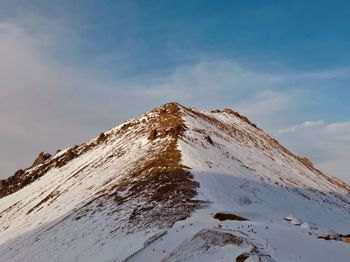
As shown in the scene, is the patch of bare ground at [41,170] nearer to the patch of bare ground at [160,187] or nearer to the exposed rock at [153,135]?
the exposed rock at [153,135]

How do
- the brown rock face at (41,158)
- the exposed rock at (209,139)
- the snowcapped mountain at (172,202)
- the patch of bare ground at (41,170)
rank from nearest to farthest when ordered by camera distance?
1. the snowcapped mountain at (172,202)
2. the exposed rock at (209,139)
3. the patch of bare ground at (41,170)
4. the brown rock face at (41,158)

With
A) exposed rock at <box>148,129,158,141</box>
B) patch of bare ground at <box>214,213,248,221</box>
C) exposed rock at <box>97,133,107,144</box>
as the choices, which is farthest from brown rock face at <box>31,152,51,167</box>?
patch of bare ground at <box>214,213,248,221</box>

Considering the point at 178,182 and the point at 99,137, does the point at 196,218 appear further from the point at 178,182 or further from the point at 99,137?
the point at 99,137

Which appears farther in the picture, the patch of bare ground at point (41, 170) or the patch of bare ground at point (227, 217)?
the patch of bare ground at point (41, 170)

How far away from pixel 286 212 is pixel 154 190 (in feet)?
38.3

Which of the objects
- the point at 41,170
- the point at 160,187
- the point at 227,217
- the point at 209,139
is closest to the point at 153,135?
the point at 209,139

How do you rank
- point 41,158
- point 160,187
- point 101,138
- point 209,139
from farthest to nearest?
1. point 41,158
2. point 101,138
3. point 209,139
4. point 160,187

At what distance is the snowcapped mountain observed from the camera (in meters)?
22.8

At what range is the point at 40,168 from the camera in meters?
78.6

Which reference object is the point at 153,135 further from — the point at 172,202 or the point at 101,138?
the point at 172,202

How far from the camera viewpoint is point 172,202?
36.9m

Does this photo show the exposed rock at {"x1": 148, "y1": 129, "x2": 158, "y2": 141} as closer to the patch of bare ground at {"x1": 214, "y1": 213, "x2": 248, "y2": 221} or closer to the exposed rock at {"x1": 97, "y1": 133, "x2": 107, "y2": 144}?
the exposed rock at {"x1": 97, "y1": 133, "x2": 107, "y2": 144}

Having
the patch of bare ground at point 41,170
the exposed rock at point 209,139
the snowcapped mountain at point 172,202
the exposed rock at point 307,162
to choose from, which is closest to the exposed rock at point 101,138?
the patch of bare ground at point 41,170

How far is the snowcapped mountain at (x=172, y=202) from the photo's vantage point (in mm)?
22812
